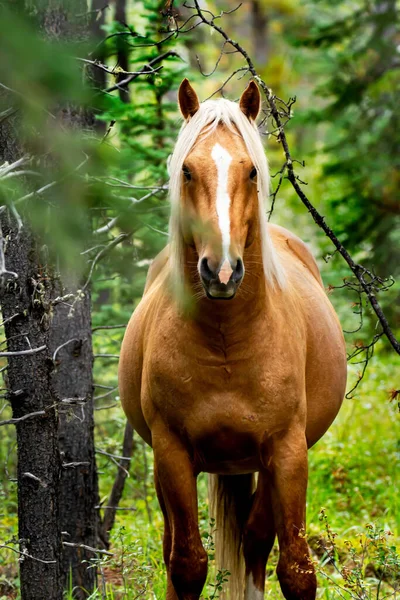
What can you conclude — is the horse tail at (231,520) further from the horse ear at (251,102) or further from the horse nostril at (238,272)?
the horse ear at (251,102)

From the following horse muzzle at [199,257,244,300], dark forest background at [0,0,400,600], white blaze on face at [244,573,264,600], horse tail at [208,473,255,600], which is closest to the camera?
dark forest background at [0,0,400,600]

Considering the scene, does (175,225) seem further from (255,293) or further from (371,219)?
(371,219)

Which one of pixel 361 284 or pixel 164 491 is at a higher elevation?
pixel 361 284

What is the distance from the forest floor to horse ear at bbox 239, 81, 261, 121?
200 centimetres

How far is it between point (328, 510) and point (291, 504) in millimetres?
3024

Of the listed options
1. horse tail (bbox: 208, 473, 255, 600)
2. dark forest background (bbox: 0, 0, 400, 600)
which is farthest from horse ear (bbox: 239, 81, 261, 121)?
horse tail (bbox: 208, 473, 255, 600)

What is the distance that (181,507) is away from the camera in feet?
12.8

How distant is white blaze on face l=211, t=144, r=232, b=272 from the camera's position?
3104 mm

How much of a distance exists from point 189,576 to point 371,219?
6.39 metres

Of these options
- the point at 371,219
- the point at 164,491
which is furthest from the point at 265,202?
the point at 371,219

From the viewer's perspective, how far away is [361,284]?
407 cm

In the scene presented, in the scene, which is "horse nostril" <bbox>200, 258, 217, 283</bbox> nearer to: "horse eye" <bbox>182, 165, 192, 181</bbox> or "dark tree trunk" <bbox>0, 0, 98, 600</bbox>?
"horse eye" <bbox>182, 165, 192, 181</bbox>

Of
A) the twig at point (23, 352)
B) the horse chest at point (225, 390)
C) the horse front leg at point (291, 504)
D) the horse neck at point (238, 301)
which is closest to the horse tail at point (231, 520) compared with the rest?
the horse front leg at point (291, 504)

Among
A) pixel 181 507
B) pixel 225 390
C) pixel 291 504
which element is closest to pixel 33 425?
pixel 181 507
